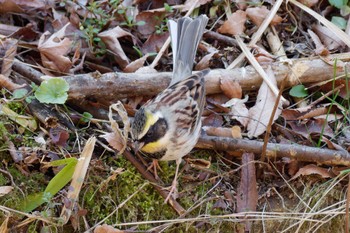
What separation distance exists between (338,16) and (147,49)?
162 centimetres

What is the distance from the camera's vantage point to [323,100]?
15.2 feet

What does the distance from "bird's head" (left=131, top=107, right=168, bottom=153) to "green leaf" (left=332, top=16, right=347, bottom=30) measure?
1.95 metres

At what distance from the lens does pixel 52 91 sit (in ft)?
13.1

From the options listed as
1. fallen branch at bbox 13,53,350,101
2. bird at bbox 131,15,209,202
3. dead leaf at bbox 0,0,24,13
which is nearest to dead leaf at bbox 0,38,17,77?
fallen branch at bbox 13,53,350,101

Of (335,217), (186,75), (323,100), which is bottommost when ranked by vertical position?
(335,217)

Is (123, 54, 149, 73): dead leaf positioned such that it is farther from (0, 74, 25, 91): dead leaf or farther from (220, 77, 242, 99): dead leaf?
(0, 74, 25, 91): dead leaf

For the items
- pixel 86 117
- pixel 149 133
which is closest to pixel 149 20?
pixel 86 117

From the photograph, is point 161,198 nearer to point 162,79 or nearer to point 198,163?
point 198,163

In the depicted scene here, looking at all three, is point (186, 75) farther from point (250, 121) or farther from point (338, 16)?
point (338, 16)

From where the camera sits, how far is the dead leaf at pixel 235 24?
492 cm

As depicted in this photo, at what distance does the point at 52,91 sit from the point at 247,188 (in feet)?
4.60

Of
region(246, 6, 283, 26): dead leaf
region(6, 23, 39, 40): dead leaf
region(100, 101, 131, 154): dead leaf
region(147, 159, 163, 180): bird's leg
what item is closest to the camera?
region(100, 101, 131, 154): dead leaf

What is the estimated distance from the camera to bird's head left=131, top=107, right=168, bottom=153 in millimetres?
3694

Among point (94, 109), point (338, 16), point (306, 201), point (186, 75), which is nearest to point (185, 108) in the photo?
point (186, 75)
